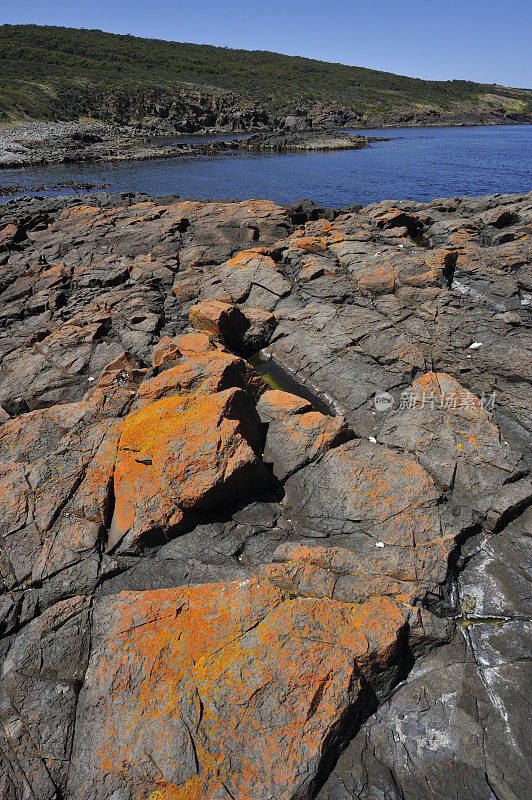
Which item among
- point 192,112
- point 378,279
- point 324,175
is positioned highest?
point 192,112

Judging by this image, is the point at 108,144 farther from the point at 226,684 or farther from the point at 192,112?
the point at 226,684

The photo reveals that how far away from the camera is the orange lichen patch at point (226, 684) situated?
605 centimetres

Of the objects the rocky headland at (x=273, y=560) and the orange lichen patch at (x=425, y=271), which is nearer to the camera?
the rocky headland at (x=273, y=560)

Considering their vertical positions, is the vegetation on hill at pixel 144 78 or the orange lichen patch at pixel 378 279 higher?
the vegetation on hill at pixel 144 78

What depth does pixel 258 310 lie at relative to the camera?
20.1 m

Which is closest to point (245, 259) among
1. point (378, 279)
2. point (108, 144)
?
point (378, 279)

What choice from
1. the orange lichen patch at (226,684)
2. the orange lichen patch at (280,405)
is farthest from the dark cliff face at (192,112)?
the orange lichen patch at (226,684)

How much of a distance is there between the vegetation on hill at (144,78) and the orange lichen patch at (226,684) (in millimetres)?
128585

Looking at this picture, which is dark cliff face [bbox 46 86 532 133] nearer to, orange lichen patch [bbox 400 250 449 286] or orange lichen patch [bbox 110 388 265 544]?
orange lichen patch [bbox 400 250 449 286]

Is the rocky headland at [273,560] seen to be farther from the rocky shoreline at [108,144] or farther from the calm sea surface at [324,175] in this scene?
the rocky shoreline at [108,144]

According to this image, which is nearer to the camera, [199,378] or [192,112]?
[199,378]

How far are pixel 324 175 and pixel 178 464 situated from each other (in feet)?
201

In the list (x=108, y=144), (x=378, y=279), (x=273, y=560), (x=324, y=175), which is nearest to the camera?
(x=273, y=560)

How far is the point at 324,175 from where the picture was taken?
59.8 meters
